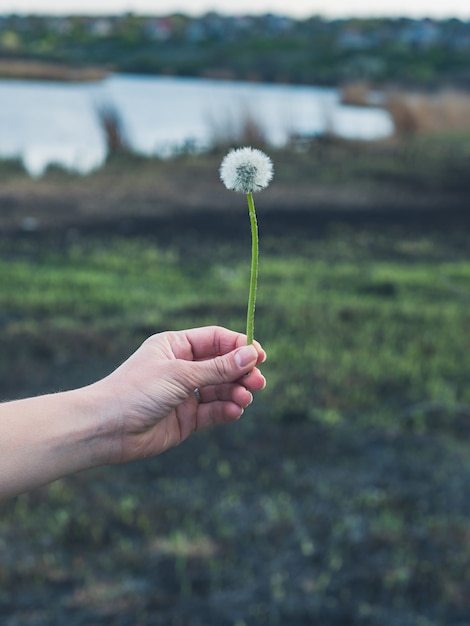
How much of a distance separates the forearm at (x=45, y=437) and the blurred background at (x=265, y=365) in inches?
77.9

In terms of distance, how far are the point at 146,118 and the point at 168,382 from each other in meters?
24.9

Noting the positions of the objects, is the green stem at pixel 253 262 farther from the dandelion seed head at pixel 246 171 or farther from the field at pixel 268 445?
the field at pixel 268 445

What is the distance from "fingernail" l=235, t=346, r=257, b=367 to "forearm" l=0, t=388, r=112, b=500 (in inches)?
13.9

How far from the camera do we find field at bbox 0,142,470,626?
13.8 feet

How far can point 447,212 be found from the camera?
14.4 meters

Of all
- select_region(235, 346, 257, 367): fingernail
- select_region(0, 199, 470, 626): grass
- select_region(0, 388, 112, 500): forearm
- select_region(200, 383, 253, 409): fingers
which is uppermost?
select_region(235, 346, 257, 367): fingernail

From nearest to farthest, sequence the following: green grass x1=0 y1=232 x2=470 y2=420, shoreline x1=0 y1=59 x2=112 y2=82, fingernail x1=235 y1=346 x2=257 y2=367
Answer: fingernail x1=235 y1=346 x2=257 y2=367, green grass x1=0 y1=232 x2=470 y2=420, shoreline x1=0 y1=59 x2=112 y2=82

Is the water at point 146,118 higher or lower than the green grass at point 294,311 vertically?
higher

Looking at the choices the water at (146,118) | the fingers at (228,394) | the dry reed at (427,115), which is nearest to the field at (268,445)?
the fingers at (228,394)

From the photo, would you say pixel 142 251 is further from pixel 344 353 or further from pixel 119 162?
pixel 119 162

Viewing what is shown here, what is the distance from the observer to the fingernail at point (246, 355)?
1.72 metres

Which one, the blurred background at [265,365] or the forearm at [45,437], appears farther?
the blurred background at [265,365]

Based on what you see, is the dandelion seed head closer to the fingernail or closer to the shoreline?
the fingernail

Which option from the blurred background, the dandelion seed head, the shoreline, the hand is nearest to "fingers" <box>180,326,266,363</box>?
the hand
